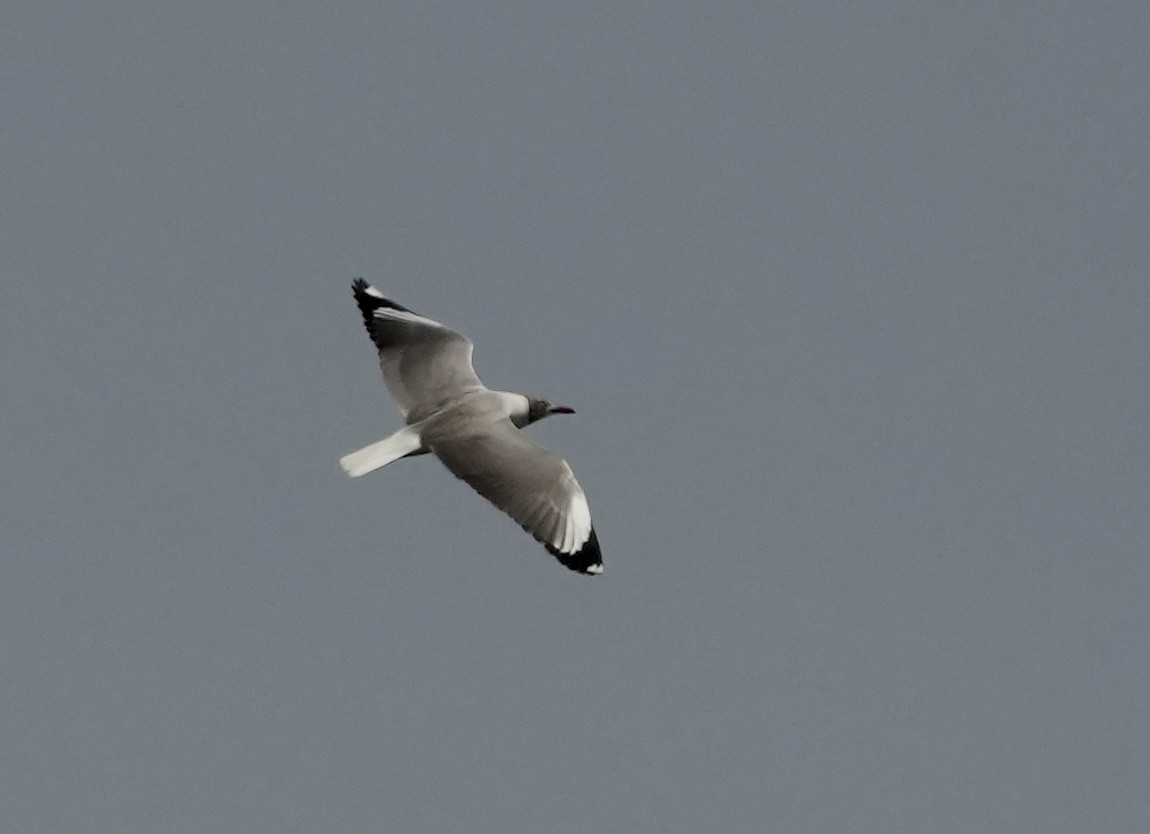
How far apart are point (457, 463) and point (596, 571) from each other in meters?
1.44

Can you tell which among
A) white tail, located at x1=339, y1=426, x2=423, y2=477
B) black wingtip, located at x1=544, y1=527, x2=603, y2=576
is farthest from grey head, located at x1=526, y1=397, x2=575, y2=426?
black wingtip, located at x1=544, y1=527, x2=603, y2=576

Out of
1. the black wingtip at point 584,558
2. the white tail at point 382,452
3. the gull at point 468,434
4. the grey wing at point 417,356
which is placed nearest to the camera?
the black wingtip at point 584,558

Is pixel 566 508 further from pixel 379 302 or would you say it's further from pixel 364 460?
pixel 379 302

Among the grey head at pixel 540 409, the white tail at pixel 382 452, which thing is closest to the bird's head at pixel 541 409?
the grey head at pixel 540 409

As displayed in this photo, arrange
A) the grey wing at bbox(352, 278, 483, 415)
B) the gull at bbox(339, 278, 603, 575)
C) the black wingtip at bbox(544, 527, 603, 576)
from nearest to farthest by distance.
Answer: the black wingtip at bbox(544, 527, 603, 576) → the gull at bbox(339, 278, 603, 575) → the grey wing at bbox(352, 278, 483, 415)

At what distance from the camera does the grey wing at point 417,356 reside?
1697 cm

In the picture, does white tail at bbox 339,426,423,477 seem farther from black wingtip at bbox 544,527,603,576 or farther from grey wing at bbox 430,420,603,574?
black wingtip at bbox 544,527,603,576

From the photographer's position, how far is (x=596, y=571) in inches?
599

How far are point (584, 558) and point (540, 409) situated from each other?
272cm

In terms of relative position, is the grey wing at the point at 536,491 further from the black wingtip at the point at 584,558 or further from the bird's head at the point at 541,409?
the bird's head at the point at 541,409

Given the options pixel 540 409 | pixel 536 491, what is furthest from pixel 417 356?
pixel 536 491

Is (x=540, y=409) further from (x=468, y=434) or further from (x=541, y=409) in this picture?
(x=468, y=434)

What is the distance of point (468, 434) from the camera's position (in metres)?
16.2

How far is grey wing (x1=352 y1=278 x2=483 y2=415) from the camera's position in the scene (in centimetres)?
1697
